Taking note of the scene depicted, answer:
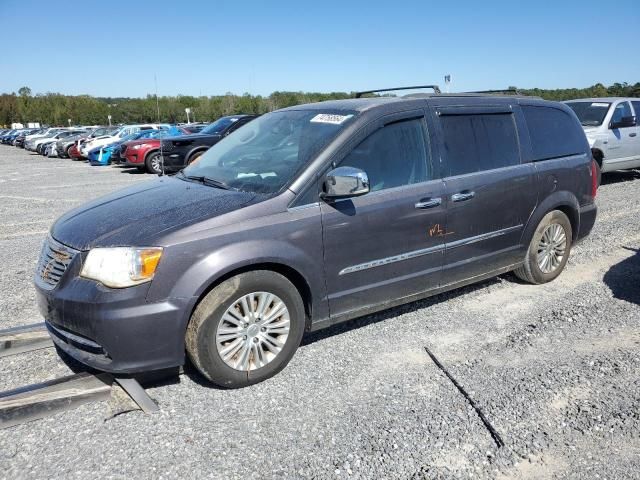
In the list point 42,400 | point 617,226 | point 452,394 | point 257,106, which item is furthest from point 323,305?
point 257,106

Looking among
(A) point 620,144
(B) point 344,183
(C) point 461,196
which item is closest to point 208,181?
(B) point 344,183

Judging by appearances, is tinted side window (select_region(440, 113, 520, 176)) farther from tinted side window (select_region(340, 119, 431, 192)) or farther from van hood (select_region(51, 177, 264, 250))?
van hood (select_region(51, 177, 264, 250))

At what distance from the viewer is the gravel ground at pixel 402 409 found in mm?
2584

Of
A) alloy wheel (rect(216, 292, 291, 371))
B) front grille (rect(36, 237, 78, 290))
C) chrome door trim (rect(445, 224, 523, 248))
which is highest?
front grille (rect(36, 237, 78, 290))

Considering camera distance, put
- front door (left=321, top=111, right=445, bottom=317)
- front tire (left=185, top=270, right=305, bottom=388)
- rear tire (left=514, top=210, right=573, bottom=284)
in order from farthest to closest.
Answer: rear tire (left=514, top=210, right=573, bottom=284), front door (left=321, top=111, right=445, bottom=317), front tire (left=185, top=270, right=305, bottom=388)

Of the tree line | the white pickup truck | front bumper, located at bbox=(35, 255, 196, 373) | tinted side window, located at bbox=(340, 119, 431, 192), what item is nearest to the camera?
front bumper, located at bbox=(35, 255, 196, 373)

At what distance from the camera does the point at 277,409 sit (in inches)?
121

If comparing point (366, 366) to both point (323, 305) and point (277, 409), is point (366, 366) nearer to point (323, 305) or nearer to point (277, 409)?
point (323, 305)

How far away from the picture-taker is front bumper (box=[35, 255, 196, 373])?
9.39 ft

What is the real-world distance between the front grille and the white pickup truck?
1028cm

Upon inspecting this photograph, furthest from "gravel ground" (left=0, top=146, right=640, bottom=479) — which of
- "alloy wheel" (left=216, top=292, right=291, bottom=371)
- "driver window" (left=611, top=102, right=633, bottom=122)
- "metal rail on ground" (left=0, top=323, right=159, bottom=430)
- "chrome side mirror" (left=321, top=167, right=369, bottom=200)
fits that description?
"driver window" (left=611, top=102, right=633, bottom=122)

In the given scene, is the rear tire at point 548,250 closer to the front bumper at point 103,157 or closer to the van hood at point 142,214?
the van hood at point 142,214

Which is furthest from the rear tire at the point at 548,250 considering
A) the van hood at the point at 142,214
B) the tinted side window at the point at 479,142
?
the van hood at the point at 142,214

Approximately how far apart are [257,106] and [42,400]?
294 ft
